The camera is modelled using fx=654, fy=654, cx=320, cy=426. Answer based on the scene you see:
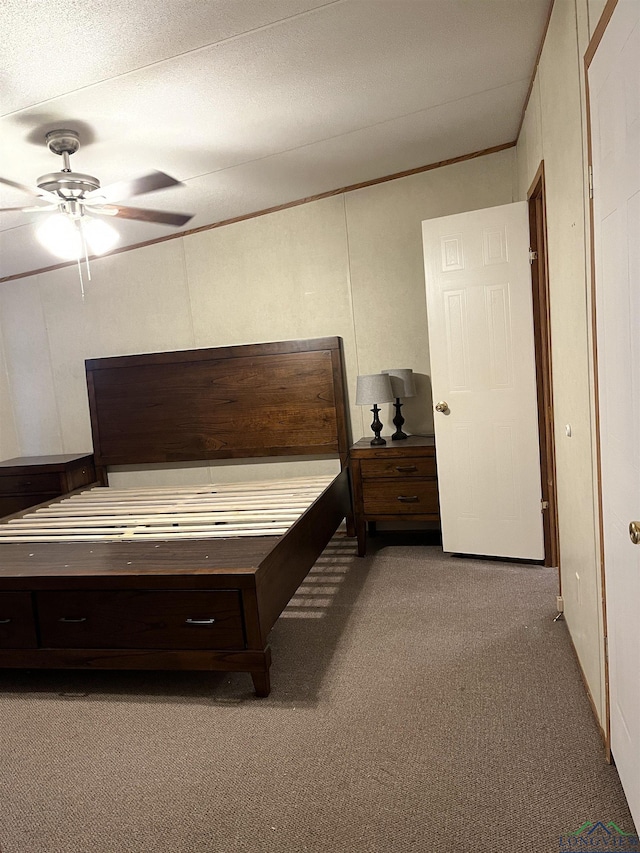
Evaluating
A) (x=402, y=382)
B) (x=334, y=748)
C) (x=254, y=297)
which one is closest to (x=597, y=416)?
(x=334, y=748)

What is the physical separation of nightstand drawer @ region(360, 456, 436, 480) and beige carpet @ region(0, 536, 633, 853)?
1041 millimetres

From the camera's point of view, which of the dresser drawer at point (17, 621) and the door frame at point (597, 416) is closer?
the door frame at point (597, 416)

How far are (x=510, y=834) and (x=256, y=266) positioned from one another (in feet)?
12.2

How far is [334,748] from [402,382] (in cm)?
255

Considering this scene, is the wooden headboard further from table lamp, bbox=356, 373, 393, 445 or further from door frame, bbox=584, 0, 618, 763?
door frame, bbox=584, 0, 618, 763

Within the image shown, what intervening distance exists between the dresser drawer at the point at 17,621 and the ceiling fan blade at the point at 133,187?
1648mm

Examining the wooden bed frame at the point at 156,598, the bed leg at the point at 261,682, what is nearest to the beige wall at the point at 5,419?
the wooden bed frame at the point at 156,598

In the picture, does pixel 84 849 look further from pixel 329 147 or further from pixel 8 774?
pixel 329 147

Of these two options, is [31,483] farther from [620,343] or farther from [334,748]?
[620,343]

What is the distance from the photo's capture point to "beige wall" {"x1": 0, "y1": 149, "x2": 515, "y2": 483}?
430 cm

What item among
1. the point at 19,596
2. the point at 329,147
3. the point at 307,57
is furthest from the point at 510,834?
the point at 329,147

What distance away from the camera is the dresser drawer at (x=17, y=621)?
260cm

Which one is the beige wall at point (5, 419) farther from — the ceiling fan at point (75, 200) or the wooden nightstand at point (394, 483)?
the wooden nightstand at point (394, 483)

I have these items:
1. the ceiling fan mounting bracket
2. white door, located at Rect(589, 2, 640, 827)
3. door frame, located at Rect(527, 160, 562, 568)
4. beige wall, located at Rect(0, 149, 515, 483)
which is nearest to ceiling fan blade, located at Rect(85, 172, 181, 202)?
the ceiling fan mounting bracket
